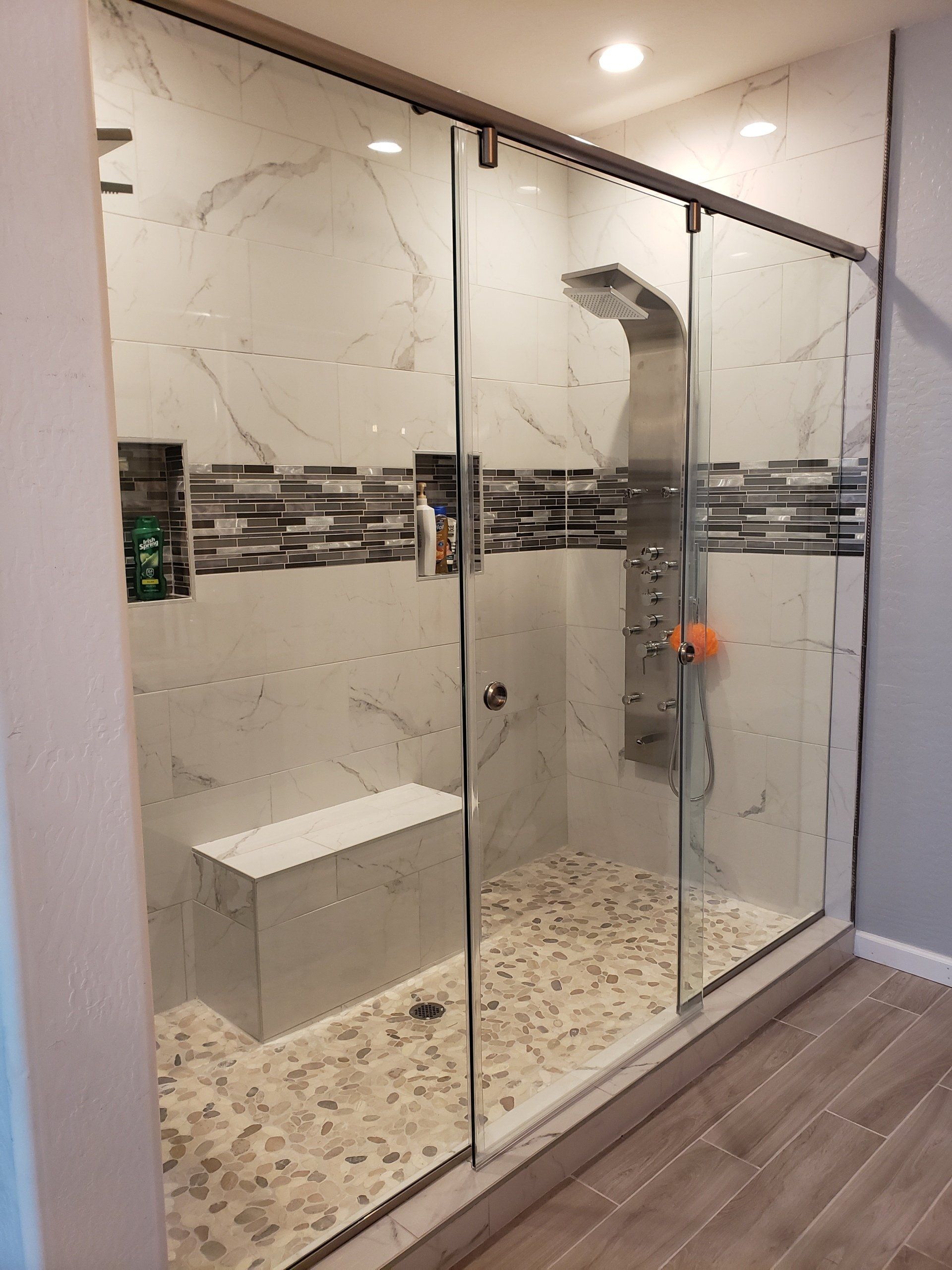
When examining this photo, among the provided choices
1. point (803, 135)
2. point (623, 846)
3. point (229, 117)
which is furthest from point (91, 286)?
point (803, 135)

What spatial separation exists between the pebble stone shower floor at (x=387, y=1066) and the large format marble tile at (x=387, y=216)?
5.02 ft

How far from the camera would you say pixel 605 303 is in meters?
1.83

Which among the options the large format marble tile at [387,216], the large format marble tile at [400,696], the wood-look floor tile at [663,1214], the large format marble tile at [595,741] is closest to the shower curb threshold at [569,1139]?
the wood-look floor tile at [663,1214]

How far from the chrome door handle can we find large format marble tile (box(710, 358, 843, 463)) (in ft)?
2.91

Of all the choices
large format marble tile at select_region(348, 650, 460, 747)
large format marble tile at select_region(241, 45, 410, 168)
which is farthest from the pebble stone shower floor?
large format marble tile at select_region(241, 45, 410, 168)

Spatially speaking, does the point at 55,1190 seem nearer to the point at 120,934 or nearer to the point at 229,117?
the point at 120,934

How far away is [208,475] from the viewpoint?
81.6 inches

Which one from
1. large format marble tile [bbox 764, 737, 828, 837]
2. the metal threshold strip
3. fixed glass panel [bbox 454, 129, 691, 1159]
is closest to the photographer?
the metal threshold strip

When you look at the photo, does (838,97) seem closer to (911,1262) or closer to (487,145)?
(487,145)

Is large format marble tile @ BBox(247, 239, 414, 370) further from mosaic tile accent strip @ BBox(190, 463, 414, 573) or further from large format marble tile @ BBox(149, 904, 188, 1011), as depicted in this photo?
large format marble tile @ BBox(149, 904, 188, 1011)

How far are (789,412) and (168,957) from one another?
2.04m

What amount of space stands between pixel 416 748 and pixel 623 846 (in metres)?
0.65

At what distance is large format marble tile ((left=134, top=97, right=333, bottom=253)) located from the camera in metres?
1.95

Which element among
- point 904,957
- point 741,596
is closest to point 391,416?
point 741,596
